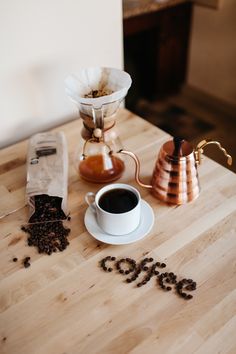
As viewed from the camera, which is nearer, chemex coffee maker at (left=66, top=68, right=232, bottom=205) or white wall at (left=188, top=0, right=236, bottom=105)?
chemex coffee maker at (left=66, top=68, right=232, bottom=205)

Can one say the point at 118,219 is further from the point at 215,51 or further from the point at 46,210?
the point at 215,51

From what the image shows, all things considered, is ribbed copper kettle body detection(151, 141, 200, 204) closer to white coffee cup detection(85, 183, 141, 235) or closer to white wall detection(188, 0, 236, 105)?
white coffee cup detection(85, 183, 141, 235)

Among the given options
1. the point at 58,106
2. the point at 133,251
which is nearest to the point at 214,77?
the point at 58,106

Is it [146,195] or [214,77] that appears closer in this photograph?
[146,195]

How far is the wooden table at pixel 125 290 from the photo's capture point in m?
0.61

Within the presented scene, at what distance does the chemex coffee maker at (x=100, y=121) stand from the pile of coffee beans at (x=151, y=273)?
0.25m

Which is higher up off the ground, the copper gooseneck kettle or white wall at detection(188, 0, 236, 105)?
the copper gooseneck kettle

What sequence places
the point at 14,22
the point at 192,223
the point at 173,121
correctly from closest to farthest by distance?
the point at 192,223, the point at 14,22, the point at 173,121

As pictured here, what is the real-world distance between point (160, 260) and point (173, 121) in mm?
1847

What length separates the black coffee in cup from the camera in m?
0.77

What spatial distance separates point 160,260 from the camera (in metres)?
0.74

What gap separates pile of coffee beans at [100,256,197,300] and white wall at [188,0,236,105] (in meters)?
2.00

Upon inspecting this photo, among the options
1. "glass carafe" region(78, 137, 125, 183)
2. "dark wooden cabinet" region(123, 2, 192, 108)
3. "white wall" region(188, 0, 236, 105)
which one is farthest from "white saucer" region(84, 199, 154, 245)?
"white wall" region(188, 0, 236, 105)

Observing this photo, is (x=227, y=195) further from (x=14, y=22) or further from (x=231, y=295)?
(x=14, y=22)
